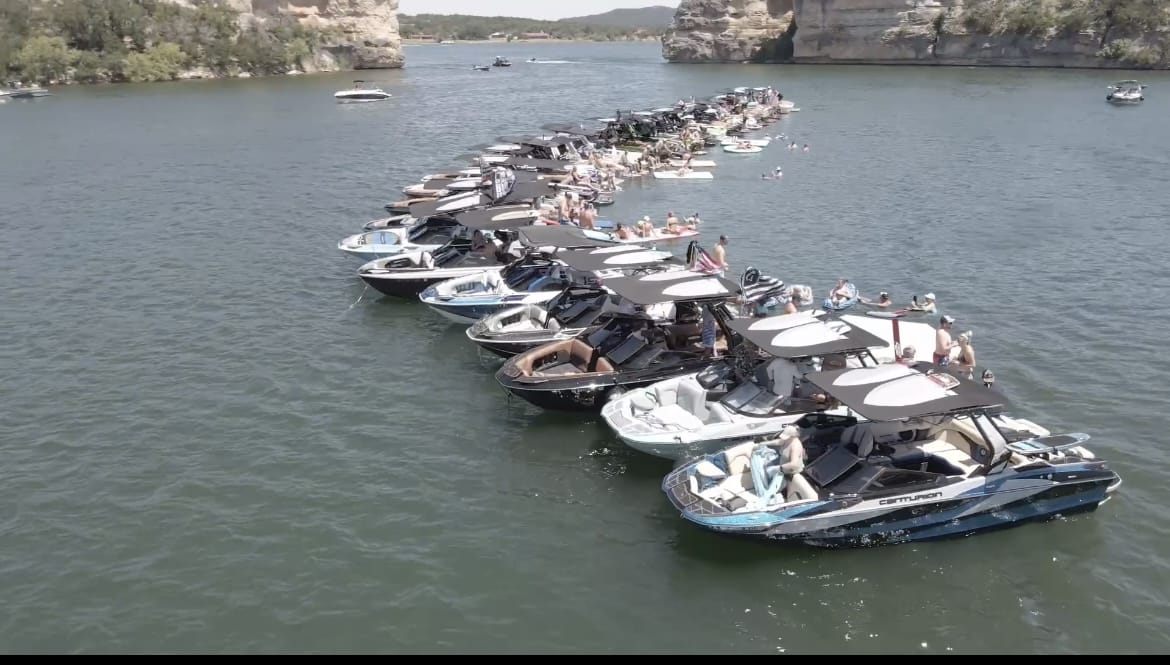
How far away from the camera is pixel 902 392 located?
1742 cm

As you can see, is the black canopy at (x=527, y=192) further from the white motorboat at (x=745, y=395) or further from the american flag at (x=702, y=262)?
the white motorboat at (x=745, y=395)

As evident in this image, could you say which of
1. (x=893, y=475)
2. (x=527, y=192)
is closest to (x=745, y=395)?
(x=893, y=475)

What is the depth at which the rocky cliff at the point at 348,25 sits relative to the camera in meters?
148

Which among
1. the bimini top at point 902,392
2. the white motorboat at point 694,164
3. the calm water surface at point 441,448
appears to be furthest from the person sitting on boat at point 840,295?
the white motorboat at point 694,164

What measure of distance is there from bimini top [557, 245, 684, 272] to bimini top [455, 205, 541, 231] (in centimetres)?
486

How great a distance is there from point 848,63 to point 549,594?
142389 millimetres

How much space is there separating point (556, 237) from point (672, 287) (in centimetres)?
803

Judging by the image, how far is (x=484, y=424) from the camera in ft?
75.6

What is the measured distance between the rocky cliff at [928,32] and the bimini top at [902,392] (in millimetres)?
117339

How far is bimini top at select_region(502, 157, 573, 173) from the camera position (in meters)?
49.8

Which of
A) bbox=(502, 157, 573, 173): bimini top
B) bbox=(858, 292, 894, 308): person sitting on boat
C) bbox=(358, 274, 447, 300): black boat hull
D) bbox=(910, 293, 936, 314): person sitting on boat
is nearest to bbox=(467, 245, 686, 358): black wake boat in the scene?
bbox=(358, 274, 447, 300): black boat hull

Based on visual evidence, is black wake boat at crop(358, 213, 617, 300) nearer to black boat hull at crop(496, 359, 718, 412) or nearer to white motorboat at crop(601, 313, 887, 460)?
black boat hull at crop(496, 359, 718, 412)

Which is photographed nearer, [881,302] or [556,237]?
[881,302]

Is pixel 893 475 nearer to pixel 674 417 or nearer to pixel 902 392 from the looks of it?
pixel 902 392
